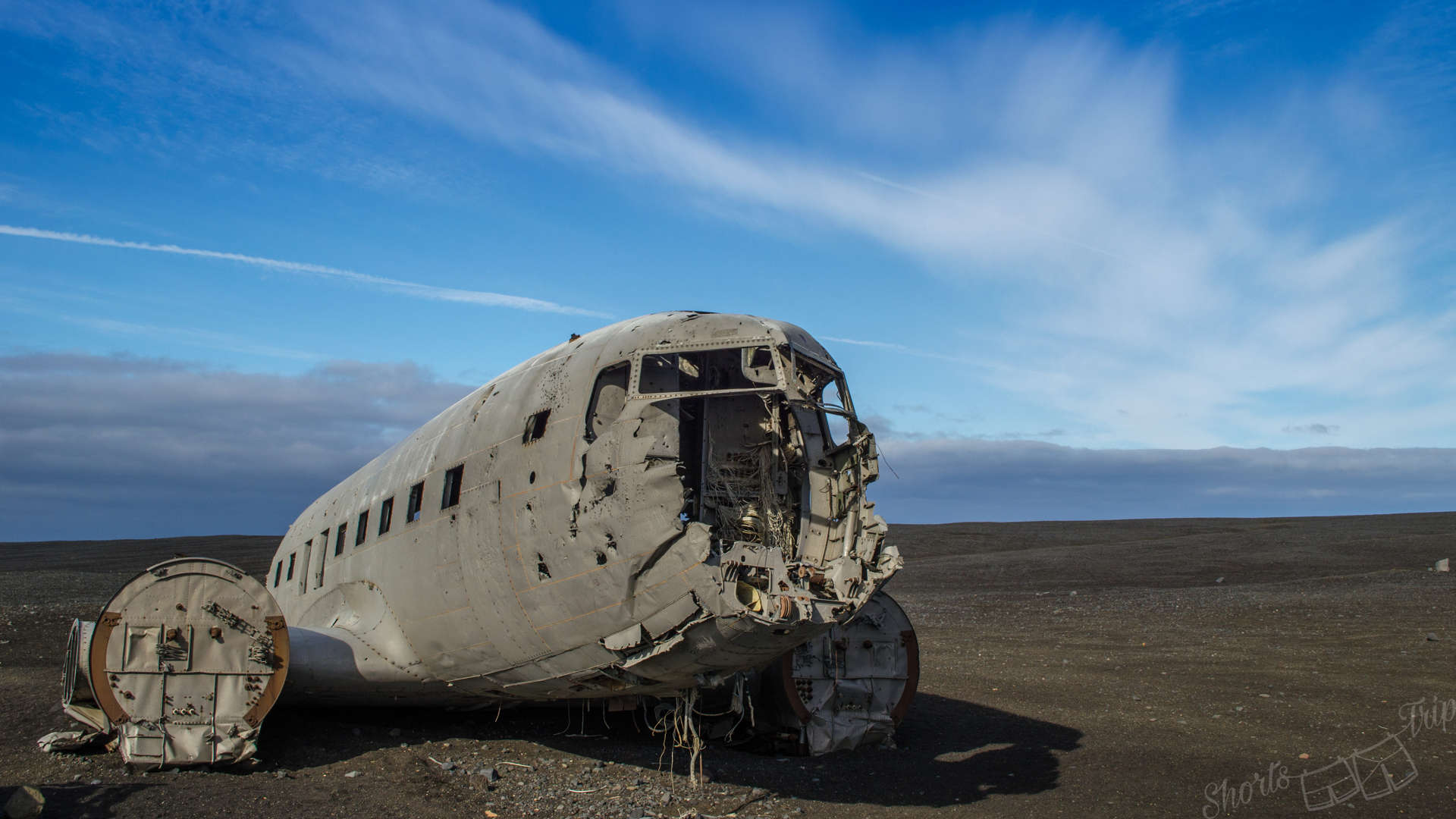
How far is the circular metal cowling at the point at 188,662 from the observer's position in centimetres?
945

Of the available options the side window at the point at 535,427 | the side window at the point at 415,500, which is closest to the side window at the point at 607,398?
the side window at the point at 535,427

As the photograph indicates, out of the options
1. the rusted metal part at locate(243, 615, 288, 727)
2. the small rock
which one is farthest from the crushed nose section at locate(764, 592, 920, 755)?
the small rock

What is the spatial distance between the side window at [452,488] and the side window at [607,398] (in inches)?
94.8

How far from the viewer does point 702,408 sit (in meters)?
9.13

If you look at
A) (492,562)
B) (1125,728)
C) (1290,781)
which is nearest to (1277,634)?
(1125,728)

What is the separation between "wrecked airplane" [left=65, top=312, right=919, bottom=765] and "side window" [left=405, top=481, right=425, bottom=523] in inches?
1.3

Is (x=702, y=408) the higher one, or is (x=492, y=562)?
(x=702, y=408)

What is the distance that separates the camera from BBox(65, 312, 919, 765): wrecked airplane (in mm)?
7539

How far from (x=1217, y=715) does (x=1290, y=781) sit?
3334 mm

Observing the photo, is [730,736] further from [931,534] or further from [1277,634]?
[931,534]

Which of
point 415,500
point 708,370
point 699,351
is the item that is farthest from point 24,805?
point 708,370

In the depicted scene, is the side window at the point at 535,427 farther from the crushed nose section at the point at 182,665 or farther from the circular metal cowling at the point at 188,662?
the crushed nose section at the point at 182,665

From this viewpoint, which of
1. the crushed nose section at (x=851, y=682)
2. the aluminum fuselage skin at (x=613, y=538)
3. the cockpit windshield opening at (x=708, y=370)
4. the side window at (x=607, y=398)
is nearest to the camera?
the aluminum fuselage skin at (x=613, y=538)

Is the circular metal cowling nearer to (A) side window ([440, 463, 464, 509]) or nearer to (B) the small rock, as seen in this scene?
(B) the small rock
